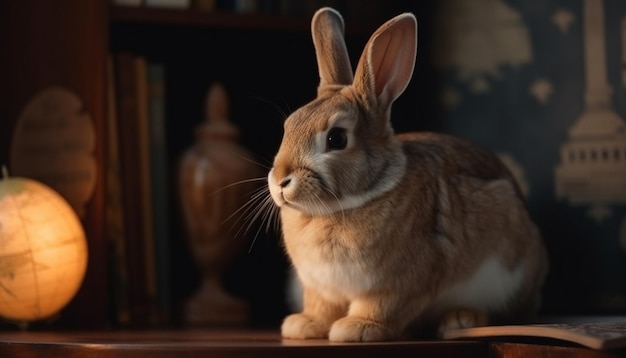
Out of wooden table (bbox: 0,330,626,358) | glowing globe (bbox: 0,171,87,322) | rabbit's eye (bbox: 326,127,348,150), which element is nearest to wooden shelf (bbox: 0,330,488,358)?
wooden table (bbox: 0,330,626,358)

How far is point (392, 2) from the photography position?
1.92m

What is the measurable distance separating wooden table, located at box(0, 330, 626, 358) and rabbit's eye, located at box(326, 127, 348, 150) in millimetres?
260

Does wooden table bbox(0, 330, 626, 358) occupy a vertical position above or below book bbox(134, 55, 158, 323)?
below

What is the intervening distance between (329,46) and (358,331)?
0.42 m

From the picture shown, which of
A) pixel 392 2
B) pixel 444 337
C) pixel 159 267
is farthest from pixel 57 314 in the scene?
pixel 392 2

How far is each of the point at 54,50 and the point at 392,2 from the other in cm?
69

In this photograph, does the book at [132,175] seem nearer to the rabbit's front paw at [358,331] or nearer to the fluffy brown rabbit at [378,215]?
the fluffy brown rabbit at [378,215]

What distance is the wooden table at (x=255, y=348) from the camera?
1.17m

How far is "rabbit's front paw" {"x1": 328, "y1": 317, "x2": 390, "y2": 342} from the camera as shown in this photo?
124 cm

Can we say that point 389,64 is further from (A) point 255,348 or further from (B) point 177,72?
(B) point 177,72

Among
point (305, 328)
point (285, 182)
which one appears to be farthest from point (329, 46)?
point (305, 328)

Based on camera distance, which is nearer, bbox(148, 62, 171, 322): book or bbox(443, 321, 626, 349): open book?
bbox(443, 321, 626, 349): open book

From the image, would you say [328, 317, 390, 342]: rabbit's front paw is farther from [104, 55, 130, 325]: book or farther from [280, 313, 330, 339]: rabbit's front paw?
[104, 55, 130, 325]: book

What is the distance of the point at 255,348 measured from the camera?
1170 mm
